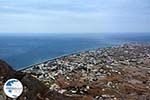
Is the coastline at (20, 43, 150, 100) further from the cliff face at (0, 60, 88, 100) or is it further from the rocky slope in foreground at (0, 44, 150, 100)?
the cliff face at (0, 60, 88, 100)

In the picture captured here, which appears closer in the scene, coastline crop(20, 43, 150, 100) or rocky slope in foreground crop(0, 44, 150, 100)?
rocky slope in foreground crop(0, 44, 150, 100)

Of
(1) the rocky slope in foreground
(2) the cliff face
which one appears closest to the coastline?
(1) the rocky slope in foreground

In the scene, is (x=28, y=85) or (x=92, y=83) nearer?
(x=28, y=85)

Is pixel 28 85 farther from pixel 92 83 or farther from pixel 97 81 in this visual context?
Result: pixel 97 81

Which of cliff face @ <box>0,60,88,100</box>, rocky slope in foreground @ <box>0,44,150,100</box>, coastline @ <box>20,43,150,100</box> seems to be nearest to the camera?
cliff face @ <box>0,60,88,100</box>

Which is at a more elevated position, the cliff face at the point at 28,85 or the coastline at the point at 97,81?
the cliff face at the point at 28,85

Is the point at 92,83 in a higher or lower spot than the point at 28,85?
lower

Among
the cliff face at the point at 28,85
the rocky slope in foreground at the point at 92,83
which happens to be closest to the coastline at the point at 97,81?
the rocky slope in foreground at the point at 92,83

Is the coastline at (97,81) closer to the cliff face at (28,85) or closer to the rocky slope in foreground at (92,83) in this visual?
the rocky slope in foreground at (92,83)

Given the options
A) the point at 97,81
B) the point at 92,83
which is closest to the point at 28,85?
the point at 92,83

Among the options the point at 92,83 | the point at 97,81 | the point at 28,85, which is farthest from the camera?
the point at 97,81

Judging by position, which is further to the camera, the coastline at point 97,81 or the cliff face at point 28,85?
the coastline at point 97,81
